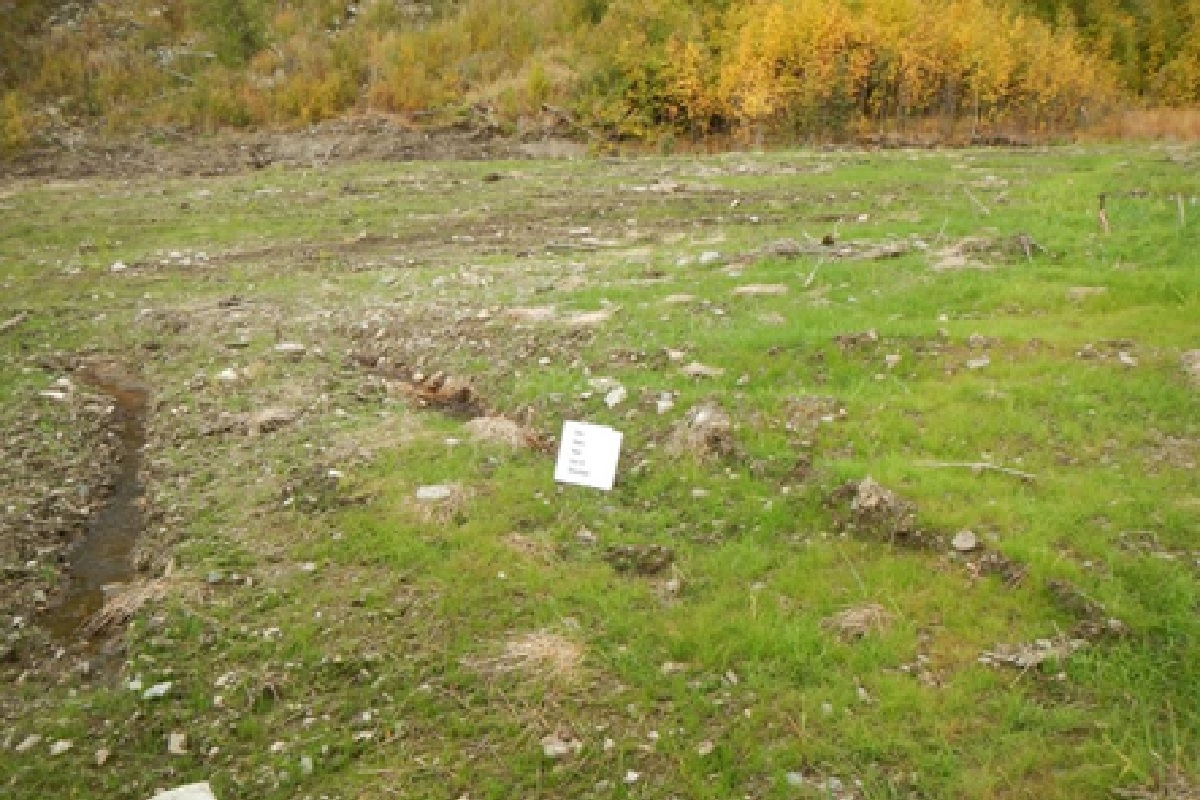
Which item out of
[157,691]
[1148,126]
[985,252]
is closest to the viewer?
[157,691]

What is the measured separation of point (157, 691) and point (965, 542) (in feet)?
18.5

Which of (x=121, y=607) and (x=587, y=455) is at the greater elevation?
(x=587, y=455)

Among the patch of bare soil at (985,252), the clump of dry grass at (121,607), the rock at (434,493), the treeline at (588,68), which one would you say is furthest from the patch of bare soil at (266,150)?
the clump of dry grass at (121,607)

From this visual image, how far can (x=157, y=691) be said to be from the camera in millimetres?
5828

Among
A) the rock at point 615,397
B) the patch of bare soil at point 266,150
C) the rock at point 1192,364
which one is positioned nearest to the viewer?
the rock at point 1192,364

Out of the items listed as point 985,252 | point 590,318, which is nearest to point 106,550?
point 590,318

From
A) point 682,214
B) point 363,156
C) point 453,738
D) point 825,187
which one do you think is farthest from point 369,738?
point 363,156

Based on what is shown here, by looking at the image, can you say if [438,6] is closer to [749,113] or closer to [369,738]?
[749,113]

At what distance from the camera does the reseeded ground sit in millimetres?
5238

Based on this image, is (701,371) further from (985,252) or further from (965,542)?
(985,252)

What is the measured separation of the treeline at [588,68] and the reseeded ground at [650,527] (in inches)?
742

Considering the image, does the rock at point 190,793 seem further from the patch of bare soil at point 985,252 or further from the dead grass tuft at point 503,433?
the patch of bare soil at point 985,252

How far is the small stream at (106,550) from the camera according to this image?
6.89m

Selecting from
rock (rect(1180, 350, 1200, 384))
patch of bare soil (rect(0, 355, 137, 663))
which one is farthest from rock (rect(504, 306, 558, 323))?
rock (rect(1180, 350, 1200, 384))
